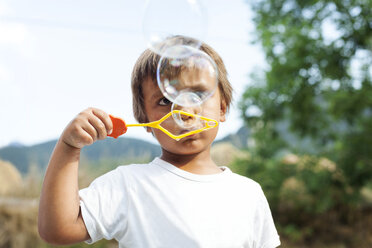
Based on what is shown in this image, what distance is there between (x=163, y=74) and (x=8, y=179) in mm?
4543

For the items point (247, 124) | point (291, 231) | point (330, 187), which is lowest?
point (291, 231)

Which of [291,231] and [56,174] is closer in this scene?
[56,174]

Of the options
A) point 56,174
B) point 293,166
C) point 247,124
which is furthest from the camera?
point 293,166

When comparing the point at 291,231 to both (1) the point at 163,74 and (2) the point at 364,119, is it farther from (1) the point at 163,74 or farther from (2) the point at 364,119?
(1) the point at 163,74

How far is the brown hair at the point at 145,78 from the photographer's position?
4.54ft

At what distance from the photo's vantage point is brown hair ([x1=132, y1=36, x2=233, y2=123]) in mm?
1384

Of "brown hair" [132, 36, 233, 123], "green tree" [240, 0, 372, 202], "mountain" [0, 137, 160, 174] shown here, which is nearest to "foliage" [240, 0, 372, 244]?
"green tree" [240, 0, 372, 202]

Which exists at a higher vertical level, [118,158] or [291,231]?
[118,158]

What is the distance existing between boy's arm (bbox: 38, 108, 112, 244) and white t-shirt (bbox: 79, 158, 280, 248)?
0.16 ft

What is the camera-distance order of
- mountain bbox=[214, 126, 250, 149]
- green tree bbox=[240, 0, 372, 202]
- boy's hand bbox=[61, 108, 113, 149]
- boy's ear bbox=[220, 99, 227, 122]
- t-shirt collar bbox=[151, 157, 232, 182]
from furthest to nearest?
mountain bbox=[214, 126, 250, 149], green tree bbox=[240, 0, 372, 202], boy's ear bbox=[220, 99, 227, 122], t-shirt collar bbox=[151, 157, 232, 182], boy's hand bbox=[61, 108, 113, 149]

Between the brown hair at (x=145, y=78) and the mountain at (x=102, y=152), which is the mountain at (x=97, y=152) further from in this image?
the brown hair at (x=145, y=78)

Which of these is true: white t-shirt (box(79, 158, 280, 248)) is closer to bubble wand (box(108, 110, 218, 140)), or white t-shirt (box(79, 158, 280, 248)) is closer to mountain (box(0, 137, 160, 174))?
bubble wand (box(108, 110, 218, 140))

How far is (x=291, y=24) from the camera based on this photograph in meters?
4.69

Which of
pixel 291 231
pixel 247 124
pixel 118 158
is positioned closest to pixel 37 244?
pixel 118 158
